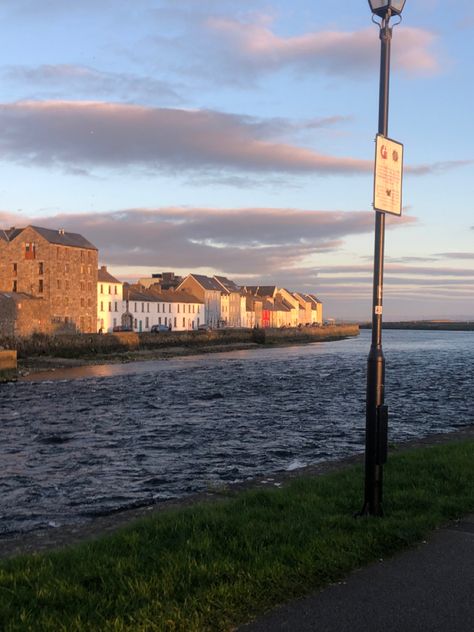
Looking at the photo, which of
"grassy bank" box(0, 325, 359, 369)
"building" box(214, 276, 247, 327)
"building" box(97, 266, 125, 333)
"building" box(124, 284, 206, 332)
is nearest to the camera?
"grassy bank" box(0, 325, 359, 369)

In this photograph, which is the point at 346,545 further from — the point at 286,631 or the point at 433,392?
the point at 433,392

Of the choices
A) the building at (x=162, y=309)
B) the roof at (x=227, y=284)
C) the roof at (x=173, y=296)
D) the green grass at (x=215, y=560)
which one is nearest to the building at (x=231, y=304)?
the roof at (x=227, y=284)

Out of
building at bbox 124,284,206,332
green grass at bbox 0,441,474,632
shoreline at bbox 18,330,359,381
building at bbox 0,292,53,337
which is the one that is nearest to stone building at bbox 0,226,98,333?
building at bbox 0,292,53,337

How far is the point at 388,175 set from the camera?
800 centimetres

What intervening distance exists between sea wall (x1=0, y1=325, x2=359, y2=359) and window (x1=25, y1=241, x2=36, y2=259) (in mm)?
15831

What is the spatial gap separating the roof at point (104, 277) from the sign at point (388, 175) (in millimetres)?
94419

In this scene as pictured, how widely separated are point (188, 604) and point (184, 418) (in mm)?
19454

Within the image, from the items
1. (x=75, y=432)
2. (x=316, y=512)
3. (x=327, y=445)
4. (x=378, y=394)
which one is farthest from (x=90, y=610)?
(x=75, y=432)

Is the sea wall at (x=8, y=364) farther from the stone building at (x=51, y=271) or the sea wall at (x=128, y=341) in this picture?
the stone building at (x=51, y=271)

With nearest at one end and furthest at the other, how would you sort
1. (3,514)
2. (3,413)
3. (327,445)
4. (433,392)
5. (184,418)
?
(3,514)
(327,445)
(184,418)
(3,413)
(433,392)

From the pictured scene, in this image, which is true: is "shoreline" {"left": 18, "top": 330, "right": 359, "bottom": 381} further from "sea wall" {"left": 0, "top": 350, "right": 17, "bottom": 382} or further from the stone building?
the stone building

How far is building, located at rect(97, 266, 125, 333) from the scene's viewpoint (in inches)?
3967

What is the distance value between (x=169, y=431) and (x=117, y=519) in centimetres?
1202

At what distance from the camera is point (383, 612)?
17.1 feet
